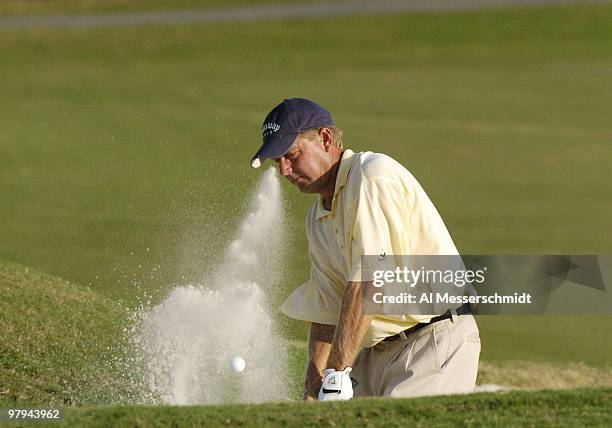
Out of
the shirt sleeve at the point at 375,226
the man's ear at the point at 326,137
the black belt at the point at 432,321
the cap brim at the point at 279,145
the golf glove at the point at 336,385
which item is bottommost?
the golf glove at the point at 336,385

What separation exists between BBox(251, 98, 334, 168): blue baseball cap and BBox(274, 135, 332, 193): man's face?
0.04 m

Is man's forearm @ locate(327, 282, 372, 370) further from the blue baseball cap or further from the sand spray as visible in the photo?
the sand spray

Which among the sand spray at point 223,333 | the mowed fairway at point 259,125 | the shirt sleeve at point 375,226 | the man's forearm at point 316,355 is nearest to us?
the shirt sleeve at point 375,226

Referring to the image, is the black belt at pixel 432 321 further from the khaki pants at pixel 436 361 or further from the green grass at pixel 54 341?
the green grass at pixel 54 341

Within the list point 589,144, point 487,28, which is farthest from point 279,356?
point 487,28

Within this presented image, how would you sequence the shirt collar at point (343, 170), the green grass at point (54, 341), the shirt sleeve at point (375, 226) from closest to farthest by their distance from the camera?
the shirt sleeve at point (375, 226)
the shirt collar at point (343, 170)
the green grass at point (54, 341)

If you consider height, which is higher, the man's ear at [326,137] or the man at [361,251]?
the man's ear at [326,137]

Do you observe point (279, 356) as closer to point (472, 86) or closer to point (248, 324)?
point (248, 324)

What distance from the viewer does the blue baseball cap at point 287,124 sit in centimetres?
465

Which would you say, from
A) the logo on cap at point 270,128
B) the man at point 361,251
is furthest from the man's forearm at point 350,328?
the logo on cap at point 270,128

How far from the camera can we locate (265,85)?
64.2 ft

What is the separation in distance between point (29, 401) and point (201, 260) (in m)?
2.19

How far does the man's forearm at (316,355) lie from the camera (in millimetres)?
5055

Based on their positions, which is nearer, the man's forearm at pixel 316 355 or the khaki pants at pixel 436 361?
the khaki pants at pixel 436 361
